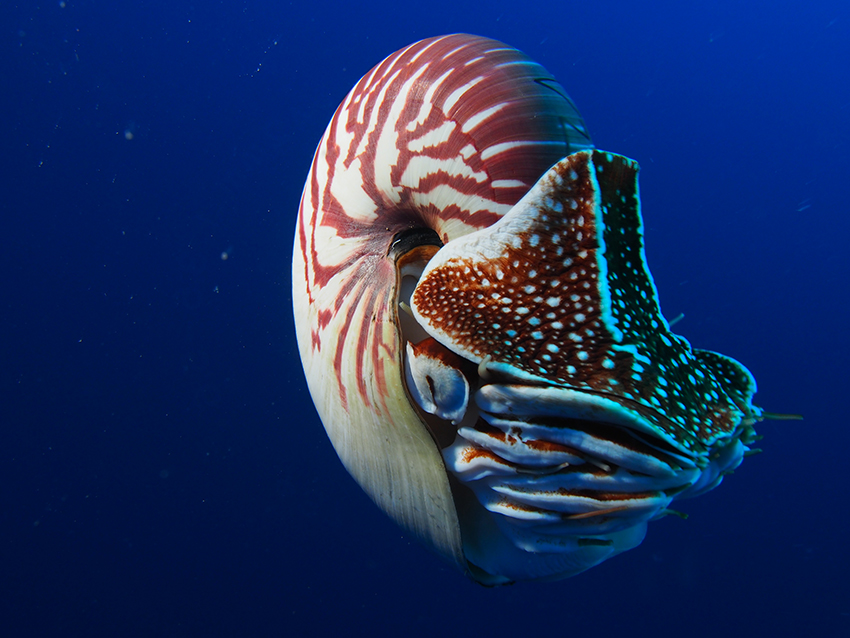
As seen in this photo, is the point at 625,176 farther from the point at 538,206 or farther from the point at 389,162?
the point at 389,162

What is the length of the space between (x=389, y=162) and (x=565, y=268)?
0.45m

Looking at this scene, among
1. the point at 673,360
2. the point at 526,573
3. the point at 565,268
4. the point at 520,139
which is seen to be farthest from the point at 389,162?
the point at 526,573

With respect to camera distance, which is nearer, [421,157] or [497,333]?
[497,333]

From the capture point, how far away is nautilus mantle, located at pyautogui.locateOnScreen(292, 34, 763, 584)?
947mm

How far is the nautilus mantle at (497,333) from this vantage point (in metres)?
0.95

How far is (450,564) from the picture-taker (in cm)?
125

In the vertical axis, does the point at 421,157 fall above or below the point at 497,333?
above

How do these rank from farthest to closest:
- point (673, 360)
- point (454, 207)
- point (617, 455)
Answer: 1. point (454, 207)
2. point (673, 360)
3. point (617, 455)

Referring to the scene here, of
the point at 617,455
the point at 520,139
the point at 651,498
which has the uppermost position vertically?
the point at 520,139

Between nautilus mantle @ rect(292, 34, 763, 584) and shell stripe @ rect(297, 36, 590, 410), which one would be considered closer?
nautilus mantle @ rect(292, 34, 763, 584)

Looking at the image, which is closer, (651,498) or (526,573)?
(651,498)

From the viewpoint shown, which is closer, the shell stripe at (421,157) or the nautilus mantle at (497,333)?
the nautilus mantle at (497,333)

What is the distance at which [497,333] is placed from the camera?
0.98 metres

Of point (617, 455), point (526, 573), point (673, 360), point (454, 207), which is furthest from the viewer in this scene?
point (526, 573)
